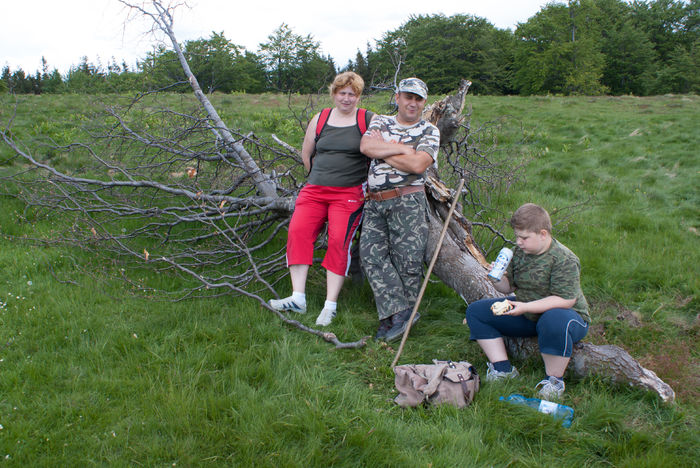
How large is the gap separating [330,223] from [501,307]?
5.61 ft

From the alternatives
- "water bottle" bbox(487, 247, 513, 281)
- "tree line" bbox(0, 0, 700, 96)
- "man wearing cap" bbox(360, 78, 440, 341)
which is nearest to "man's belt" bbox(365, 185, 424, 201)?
"man wearing cap" bbox(360, 78, 440, 341)

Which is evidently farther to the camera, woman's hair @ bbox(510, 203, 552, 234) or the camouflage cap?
the camouflage cap

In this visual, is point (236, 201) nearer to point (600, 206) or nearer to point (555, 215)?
point (555, 215)

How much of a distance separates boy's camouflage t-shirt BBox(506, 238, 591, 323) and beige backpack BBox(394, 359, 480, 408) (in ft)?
2.03

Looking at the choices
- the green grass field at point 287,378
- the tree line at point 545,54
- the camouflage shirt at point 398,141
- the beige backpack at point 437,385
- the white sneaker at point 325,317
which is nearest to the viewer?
the green grass field at point 287,378

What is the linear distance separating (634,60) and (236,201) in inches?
2209

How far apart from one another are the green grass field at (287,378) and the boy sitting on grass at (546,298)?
18cm

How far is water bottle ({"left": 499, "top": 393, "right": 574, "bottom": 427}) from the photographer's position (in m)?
2.77

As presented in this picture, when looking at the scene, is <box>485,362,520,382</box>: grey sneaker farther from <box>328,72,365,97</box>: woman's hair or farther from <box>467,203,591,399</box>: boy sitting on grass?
<box>328,72,365,97</box>: woman's hair

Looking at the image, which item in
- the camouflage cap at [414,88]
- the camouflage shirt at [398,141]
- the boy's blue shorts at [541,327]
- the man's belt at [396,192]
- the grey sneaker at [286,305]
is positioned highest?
the camouflage cap at [414,88]

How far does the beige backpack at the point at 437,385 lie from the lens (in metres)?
2.92

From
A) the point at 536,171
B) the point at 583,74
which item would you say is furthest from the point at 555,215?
the point at 583,74

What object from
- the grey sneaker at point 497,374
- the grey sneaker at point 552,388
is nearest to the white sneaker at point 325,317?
the grey sneaker at point 497,374

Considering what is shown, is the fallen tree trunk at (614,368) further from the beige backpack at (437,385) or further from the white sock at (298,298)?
the white sock at (298,298)
